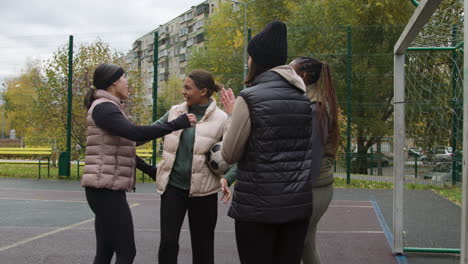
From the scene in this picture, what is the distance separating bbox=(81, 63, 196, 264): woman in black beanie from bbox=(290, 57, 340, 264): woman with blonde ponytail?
2.77ft

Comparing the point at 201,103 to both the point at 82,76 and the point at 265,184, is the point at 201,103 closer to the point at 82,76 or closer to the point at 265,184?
the point at 265,184

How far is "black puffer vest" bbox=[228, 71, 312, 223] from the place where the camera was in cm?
272

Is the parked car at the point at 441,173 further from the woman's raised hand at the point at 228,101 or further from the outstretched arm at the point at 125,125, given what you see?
the outstretched arm at the point at 125,125

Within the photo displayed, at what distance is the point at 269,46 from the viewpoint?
9.44 feet

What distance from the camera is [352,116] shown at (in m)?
13.7

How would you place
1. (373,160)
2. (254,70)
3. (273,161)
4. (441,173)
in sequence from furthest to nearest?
(373,160)
(441,173)
(254,70)
(273,161)

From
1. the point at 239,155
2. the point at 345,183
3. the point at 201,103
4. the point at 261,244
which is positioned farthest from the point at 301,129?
the point at 345,183

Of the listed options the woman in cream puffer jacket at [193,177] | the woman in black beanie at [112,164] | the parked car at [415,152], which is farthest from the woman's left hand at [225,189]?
the parked car at [415,152]

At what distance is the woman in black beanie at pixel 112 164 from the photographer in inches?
138

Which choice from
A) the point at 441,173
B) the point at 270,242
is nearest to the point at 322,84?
the point at 270,242

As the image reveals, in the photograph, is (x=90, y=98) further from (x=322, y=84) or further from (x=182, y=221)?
(x=322, y=84)

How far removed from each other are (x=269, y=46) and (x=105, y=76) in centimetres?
138

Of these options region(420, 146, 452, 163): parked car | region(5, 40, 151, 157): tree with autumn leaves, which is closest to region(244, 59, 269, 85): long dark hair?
region(420, 146, 452, 163): parked car

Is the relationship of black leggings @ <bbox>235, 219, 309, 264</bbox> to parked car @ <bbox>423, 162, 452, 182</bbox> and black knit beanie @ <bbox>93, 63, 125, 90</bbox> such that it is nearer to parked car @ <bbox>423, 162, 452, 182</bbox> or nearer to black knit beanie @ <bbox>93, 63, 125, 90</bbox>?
black knit beanie @ <bbox>93, 63, 125, 90</bbox>
